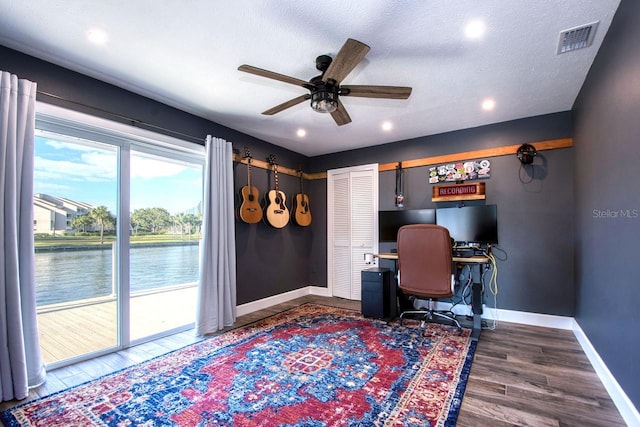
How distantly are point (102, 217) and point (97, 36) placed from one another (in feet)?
5.05

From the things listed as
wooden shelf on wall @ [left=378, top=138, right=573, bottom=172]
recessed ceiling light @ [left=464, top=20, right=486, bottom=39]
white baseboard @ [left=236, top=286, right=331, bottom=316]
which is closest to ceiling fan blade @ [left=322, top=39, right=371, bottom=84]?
recessed ceiling light @ [left=464, top=20, right=486, bottom=39]

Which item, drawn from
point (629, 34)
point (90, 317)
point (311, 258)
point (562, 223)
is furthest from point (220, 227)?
point (562, 223)

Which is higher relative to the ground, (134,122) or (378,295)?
(134,122)

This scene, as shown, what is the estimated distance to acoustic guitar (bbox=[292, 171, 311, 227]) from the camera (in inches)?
190

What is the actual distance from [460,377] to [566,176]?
2654mm

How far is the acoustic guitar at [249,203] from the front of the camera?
3.87m

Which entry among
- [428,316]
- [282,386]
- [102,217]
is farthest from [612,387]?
[102,217]

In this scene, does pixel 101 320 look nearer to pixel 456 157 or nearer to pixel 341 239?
pixel 341 239

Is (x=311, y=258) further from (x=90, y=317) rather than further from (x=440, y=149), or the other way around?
(x=90, y=317)

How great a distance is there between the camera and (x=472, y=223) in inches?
143

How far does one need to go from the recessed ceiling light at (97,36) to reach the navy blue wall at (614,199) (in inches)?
126

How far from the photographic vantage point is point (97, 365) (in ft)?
8.04

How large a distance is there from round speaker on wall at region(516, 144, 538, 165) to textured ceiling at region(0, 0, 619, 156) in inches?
18.4

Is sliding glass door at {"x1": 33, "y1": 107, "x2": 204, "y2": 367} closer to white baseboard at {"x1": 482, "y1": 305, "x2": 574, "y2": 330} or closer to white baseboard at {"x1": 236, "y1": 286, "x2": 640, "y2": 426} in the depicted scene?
white baseboard at {"x1": 236, "y1": 286, "x2": 640, "y2": 426}
